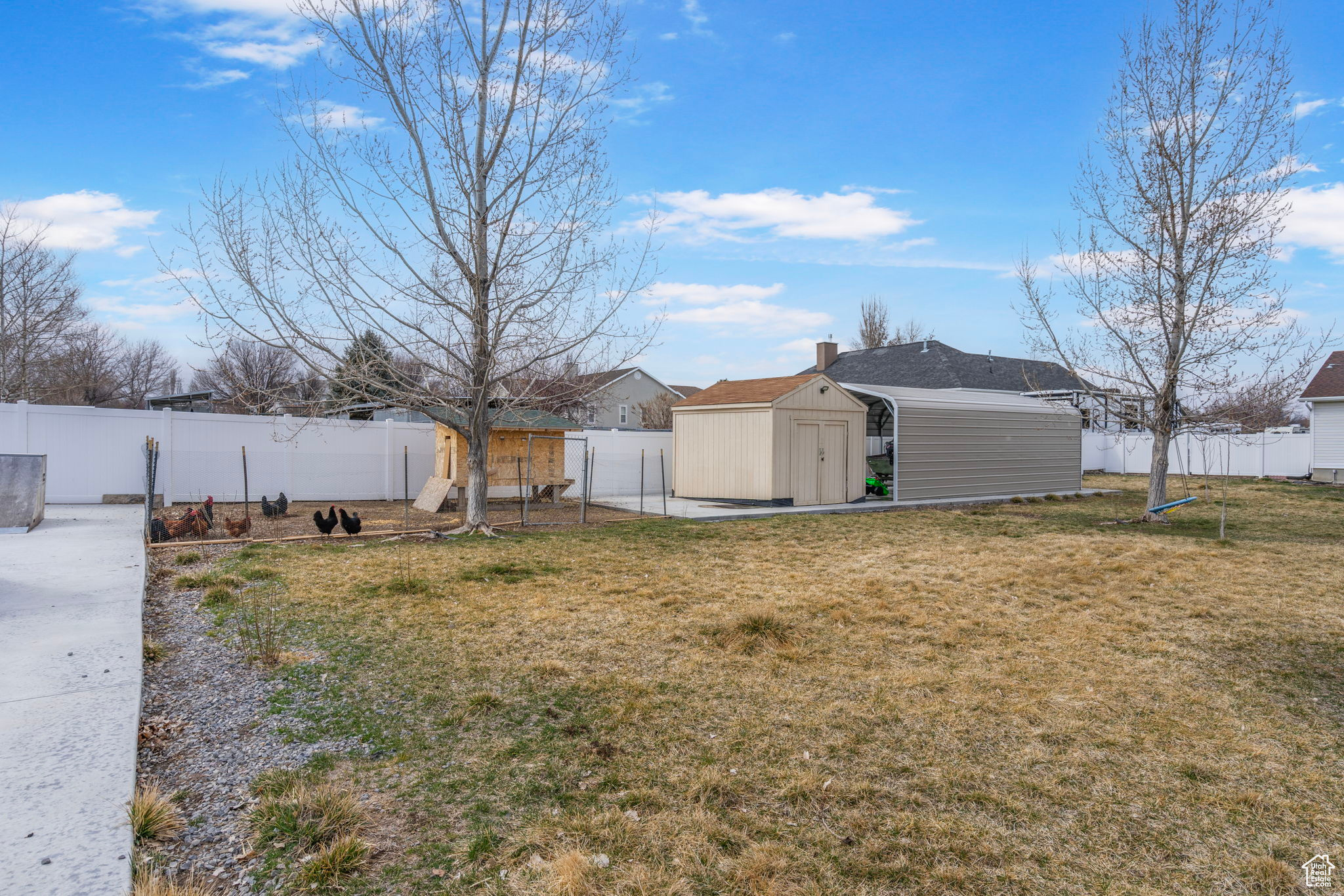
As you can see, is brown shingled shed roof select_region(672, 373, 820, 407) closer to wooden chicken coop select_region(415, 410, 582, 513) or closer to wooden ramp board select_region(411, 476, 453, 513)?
wooden chicken coop select_region(415, 410, 582, 513)

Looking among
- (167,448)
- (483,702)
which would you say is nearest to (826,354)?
(167,448)

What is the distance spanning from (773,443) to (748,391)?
1.67 meters

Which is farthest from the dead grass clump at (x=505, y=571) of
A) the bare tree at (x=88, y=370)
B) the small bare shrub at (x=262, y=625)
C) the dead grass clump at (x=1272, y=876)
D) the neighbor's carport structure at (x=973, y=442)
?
the bare tree at (x=88, y=370)

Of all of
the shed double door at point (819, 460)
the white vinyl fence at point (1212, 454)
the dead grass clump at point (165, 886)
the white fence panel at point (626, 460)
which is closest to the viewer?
the dead grass clump at point (165, 886)

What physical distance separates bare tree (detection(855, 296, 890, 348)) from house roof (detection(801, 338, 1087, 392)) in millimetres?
11331

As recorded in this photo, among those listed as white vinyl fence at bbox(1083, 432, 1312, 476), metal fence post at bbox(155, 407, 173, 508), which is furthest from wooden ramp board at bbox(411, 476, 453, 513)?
white vinyl fence at bbox(1083, 432, 1312, 476)

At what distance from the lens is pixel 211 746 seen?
11.7ft

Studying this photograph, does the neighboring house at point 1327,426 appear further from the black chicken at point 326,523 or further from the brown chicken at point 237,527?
the brown chicken at point 237,527

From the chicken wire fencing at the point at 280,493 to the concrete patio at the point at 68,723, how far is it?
3.10 meters

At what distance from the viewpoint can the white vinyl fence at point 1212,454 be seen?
83.1 feet

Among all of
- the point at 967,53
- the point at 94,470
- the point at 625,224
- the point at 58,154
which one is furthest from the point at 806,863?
the point at 94,470

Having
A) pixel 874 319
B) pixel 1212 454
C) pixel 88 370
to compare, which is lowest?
pixel 1212 454

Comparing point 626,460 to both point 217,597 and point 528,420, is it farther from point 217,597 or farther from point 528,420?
point 217,597

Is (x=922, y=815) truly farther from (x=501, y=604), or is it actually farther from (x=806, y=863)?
(x=501, y=604)
